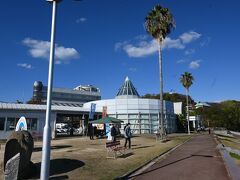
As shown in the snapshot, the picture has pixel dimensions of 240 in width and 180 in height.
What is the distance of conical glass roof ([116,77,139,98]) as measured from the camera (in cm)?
5764

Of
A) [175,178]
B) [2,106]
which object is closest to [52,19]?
[175,178]

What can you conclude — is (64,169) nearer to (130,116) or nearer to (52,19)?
(52,19)

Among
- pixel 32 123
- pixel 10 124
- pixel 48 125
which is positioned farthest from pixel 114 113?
pixel 48 125

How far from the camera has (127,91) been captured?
5847cm

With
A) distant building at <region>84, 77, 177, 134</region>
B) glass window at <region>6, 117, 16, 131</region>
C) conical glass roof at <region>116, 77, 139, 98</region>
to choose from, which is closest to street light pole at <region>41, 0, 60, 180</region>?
glass window at <region>6, 117, 16, 131</region>

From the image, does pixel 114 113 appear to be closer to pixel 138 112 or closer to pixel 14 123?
A: pixel 138 112

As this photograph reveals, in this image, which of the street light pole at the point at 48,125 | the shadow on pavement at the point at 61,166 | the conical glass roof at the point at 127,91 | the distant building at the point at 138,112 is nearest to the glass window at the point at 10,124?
the distant building at the point at 138,112

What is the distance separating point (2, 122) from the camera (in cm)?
3475

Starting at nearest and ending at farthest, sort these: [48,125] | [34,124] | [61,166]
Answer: [48,125] → [61,166] → [34,124]

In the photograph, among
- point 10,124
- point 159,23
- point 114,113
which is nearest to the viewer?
point 159,23

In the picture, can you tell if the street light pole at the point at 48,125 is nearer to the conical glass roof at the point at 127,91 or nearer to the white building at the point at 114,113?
the white building at the point at 114,113

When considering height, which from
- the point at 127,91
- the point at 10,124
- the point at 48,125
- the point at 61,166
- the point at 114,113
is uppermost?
the point at 127,91

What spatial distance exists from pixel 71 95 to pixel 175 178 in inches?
5119

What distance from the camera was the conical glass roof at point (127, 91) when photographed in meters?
57.6
